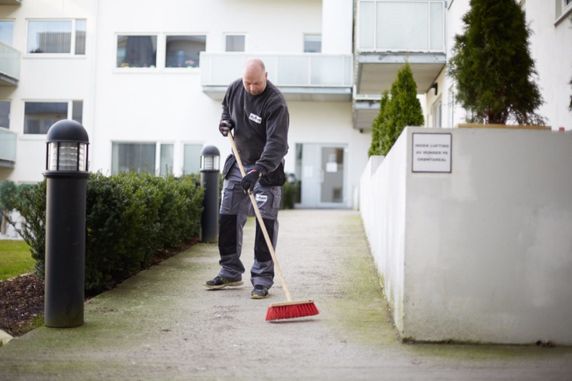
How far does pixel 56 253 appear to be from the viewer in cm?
448

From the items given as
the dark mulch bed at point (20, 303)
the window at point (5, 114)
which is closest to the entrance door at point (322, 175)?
the window at point (5, 114)

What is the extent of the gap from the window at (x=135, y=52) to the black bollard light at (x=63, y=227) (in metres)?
20.5

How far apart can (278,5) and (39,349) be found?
21.6 meters

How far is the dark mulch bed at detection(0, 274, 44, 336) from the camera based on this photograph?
4.79m

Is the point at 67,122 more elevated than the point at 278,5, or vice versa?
the point at 278,5

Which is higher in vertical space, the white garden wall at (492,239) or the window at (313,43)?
the window at (313,43)

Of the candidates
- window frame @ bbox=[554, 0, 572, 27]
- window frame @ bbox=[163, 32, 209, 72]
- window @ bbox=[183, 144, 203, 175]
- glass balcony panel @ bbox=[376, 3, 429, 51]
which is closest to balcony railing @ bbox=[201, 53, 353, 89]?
window frame @ bbox=[163, 32, 209, 72]

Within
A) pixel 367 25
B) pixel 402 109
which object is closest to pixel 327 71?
pixel 367 25

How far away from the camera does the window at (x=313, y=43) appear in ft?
80.5

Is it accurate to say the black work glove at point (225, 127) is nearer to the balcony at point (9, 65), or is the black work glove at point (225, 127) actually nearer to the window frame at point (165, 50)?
the window frame at point (165, 50)

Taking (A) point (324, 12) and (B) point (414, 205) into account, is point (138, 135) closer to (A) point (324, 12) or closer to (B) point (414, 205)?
(A) point (324, 12)

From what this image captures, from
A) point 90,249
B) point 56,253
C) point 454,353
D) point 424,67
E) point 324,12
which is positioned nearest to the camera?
point 454,353

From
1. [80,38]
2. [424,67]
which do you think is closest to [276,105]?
[424,67]

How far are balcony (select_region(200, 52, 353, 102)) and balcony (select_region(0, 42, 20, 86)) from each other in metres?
6.90
